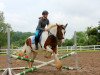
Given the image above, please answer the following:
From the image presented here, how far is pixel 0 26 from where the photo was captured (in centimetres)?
7188

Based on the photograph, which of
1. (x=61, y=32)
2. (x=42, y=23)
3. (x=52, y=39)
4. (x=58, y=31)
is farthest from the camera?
(x=42, y=23)

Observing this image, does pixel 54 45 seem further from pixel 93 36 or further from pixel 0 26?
pixel 0 26

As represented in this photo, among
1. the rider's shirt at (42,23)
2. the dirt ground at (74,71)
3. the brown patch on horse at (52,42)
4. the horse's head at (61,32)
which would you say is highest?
the rider's shirt at (42,23)

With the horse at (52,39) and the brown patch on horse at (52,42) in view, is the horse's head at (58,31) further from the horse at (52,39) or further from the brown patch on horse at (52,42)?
the brown patch on horse at (52,42)

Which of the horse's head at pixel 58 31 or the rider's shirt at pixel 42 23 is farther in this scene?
the rider's shirt at pixel 42 23

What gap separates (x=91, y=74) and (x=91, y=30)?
60.4 m

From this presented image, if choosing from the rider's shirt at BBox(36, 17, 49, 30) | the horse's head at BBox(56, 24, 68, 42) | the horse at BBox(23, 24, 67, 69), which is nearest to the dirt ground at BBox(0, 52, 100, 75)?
the horse at BBox(23, 24, 67, 69)

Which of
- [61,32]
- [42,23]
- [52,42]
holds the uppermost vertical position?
[42,23]

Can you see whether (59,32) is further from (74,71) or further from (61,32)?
(74,71)

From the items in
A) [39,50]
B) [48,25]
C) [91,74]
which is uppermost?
[48,25]

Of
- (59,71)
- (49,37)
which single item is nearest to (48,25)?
(49,37)

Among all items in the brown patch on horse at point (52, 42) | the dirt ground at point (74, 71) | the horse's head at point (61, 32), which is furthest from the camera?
the dirt ground at point (74, 71)

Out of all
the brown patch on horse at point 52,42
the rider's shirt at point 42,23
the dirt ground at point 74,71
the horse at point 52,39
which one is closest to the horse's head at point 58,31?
the horse at point 52,39

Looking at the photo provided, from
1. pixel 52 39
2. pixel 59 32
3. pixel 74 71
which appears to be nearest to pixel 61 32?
pixel 59 32
